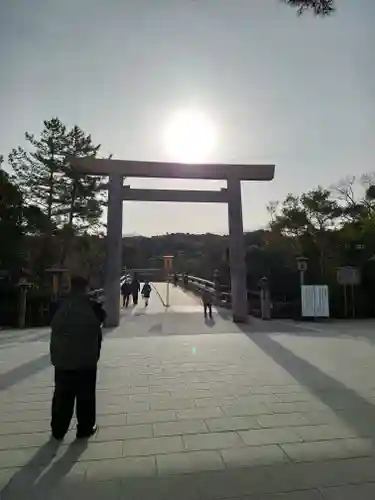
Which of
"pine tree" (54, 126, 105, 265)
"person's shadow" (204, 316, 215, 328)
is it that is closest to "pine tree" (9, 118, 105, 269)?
"pine tree" (54, 126, 105, 265)

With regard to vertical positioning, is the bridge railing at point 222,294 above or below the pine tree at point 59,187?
below

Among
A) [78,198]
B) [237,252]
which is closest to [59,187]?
[78,198]

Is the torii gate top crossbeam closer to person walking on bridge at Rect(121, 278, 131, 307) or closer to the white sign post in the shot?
the white sign post

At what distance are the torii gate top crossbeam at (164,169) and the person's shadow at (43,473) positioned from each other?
36.0 ft

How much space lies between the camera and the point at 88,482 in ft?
9.36

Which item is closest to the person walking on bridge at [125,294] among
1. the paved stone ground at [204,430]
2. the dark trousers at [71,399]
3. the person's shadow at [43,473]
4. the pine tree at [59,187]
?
the pine tree at [59,187]

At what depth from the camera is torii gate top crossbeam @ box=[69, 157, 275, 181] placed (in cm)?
1366

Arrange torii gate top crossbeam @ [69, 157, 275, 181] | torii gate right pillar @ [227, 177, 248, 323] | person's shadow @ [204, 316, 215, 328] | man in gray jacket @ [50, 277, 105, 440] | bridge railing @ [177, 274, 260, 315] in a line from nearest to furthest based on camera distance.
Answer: man in gray jacket @ [50, 277, 105, 440] → person's shadow @ [204, 316, 215, 328] → torii gate top crossbeam @ [69, 157, 275, 181] → torii gate right pillar @ [227, 177, 248, 323] → bridge railing @ [177, 274, 260, 315]

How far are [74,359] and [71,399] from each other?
0.41 meters

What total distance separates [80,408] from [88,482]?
93 centimetres

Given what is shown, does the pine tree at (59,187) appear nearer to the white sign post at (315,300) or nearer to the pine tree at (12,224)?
the pine tree at (12,224)

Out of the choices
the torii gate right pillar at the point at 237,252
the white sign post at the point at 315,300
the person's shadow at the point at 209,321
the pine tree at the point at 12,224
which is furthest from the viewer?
the pine tree at the point at 12,224

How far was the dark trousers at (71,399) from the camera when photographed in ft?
12.0

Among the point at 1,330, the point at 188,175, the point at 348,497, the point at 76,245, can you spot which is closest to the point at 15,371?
the point at 348,497
